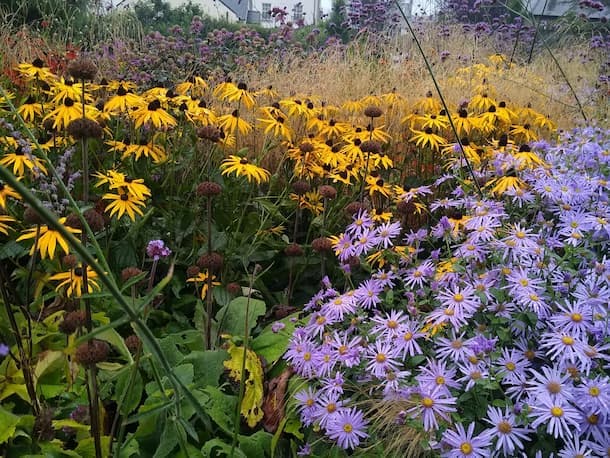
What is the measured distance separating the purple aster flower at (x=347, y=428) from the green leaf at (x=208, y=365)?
378 millimetres

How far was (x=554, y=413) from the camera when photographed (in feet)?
3.55

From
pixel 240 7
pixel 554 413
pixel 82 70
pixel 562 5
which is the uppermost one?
pixel 240 7

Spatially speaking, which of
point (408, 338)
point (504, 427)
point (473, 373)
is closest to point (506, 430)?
point (504, 427)

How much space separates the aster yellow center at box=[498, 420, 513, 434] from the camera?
111cm

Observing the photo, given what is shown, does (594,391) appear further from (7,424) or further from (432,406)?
(7,424)

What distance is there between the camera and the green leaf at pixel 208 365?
5.00ft

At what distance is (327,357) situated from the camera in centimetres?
134

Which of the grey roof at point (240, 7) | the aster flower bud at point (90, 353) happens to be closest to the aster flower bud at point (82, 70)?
the aster flower bud at point (90, 353)

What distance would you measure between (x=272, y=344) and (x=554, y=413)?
0.82 meters

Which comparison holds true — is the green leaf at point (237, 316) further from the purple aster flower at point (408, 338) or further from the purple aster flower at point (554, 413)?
the purple aster flower at point (554, 413)

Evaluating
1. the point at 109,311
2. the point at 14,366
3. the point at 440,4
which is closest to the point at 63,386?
the point at 14,366

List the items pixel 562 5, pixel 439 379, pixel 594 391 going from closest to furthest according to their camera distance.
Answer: pixel 594 391 < pixel 439 379 < pixel 562 5

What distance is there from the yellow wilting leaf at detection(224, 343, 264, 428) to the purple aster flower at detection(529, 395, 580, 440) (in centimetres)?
67

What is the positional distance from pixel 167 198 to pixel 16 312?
0.65 m
